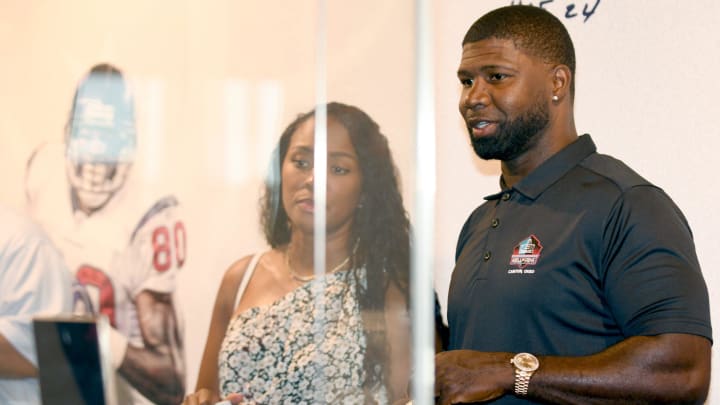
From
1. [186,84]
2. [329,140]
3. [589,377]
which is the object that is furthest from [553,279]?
[186,84]

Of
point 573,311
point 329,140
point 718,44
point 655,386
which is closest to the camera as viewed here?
point 329,140

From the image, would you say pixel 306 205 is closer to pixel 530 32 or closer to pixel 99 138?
pixel 99 138

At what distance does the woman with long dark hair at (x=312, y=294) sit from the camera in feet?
3.77

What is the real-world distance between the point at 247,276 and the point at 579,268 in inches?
25.4

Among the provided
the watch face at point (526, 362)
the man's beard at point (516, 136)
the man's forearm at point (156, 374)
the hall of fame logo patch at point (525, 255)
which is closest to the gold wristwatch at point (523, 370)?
the watch face at point (526, 362)

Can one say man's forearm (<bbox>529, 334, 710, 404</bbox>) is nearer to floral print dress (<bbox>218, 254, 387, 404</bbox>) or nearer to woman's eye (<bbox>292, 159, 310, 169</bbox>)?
floral print dress (<bbox>218, 254, 387, 404</bbox>)

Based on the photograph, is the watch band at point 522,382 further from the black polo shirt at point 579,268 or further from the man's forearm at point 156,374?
the man's forearm at point 156,374

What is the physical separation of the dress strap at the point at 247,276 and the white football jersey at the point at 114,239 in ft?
0.27

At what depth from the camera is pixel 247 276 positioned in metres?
1.19

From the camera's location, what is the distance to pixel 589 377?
4.73ft

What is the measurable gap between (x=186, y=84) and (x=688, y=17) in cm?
131

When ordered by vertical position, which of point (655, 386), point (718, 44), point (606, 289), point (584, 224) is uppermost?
point (718, 44)

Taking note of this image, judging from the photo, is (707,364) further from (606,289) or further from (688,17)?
(688,17)
